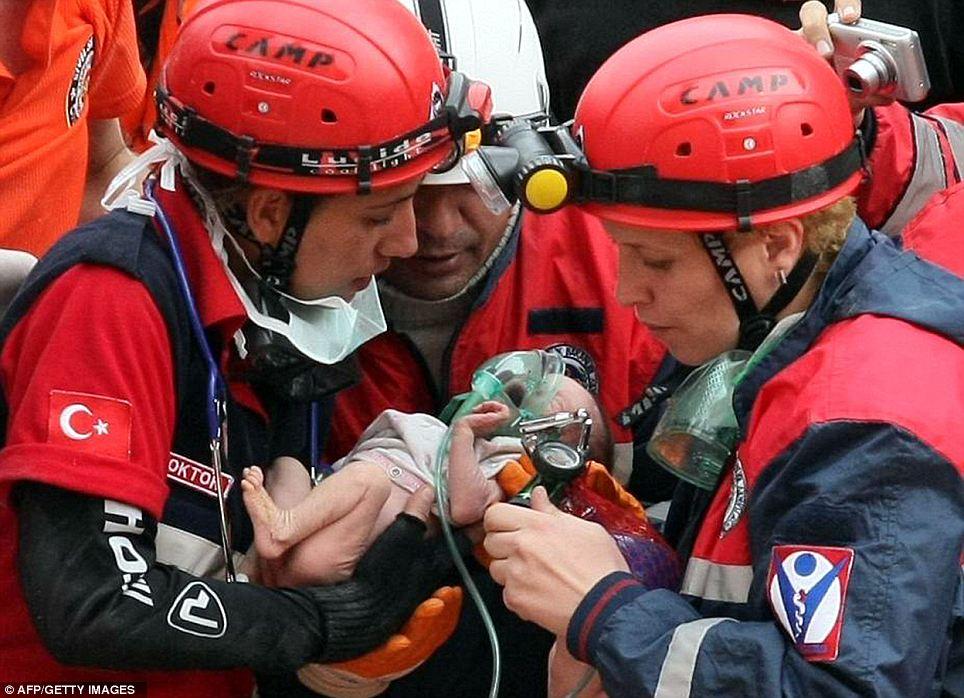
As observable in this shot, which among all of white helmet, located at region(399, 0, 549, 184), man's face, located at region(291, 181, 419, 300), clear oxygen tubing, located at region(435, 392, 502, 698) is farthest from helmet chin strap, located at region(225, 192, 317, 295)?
white helmet, located at region(399, 0, 549, 184)

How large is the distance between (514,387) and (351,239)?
74 cm

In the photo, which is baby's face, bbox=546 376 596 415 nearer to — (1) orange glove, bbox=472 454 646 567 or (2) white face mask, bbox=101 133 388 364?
(1) orange glove, bbox=472 454 646 567

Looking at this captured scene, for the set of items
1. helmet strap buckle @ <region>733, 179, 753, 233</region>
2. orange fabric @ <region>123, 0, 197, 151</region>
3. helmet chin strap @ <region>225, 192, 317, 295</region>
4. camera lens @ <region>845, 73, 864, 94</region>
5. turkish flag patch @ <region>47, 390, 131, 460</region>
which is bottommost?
orange fabric @ <region>123, 0, 197, 151</region>

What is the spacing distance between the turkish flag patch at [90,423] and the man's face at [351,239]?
1.81ft

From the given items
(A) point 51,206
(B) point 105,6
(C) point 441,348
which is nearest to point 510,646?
(C) point 441,348

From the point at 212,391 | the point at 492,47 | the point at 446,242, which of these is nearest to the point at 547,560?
the point at 212,391

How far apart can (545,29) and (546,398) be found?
174 centimetres

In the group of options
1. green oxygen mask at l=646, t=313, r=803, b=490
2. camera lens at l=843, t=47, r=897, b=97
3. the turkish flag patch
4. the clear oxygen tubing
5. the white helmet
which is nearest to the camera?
the turkish flag patch

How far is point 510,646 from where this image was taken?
3.32 m

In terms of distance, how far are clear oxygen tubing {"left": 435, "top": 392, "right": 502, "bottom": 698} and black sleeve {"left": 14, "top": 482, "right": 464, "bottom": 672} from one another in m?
0.32

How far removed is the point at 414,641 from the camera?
116 inches

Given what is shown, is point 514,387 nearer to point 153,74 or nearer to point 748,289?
point 748,289

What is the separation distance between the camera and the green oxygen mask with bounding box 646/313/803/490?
2.83 metres

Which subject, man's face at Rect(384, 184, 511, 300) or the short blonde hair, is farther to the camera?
man's face at Rect(384, 184, 511, 300)
